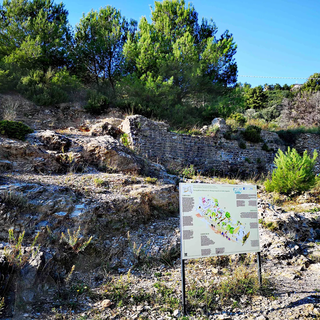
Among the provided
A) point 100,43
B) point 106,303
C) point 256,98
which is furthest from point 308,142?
point 256,98

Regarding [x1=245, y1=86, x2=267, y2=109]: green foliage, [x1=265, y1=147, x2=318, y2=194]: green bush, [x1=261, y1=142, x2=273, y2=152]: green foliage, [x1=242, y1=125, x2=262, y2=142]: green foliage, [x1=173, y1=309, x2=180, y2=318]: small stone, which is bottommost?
[x1=173, y1=309, x2=180, y2=318]: small stone

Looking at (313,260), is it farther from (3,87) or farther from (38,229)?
(3,87)

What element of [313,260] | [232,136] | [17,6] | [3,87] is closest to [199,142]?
[232,136]

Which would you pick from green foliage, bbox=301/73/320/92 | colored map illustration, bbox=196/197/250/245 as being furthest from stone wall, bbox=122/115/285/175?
green foliage, bbox=301/73/320/92

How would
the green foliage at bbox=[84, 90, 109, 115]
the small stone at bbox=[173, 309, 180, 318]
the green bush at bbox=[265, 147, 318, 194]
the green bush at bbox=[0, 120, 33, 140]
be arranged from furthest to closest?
1. the green foliage at bbox=[84, 90, 109, 115]
2. the green bush at bbox=[265, 147, 318, 194]
3. the green bush at bbox=[0, 120, 33, 140]
4. the small stone at bbox=[173, 309, 180, 318]

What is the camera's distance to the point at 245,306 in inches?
124

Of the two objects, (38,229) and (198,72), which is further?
(198,72)

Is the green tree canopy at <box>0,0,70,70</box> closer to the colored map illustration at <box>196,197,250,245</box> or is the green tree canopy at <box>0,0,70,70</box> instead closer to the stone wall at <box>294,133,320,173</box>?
the colored map illustration at <box>196,197,250,245</box>

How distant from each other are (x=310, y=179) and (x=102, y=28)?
14.8 m

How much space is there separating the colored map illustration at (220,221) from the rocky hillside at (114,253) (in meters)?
0.63

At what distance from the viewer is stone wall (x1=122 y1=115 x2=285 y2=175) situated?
34.1 ft

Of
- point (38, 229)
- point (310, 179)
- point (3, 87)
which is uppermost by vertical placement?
point (3, 87)

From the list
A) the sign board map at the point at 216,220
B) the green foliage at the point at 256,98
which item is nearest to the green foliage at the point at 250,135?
the sign board map at the point at 216,220

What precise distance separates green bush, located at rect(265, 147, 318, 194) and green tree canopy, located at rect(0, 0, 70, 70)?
13743 millimetres
